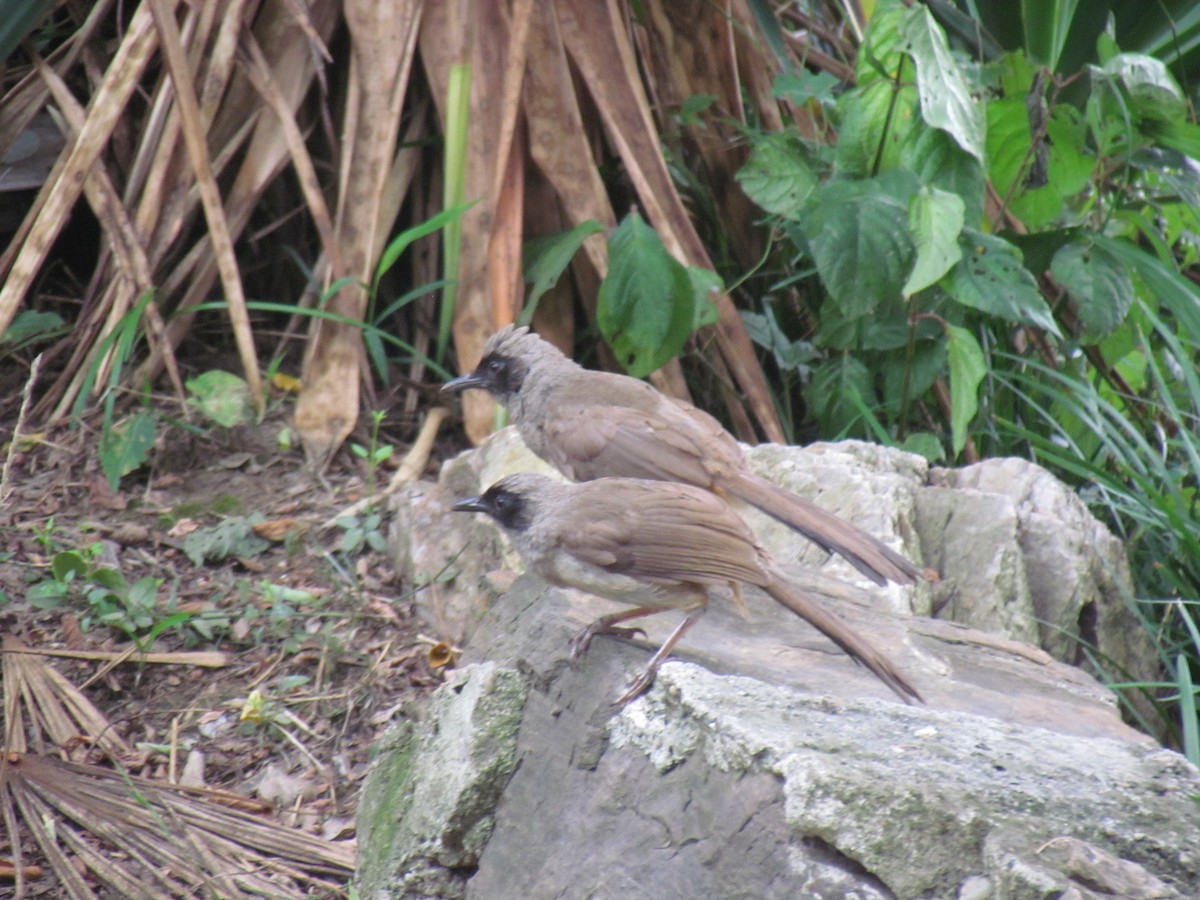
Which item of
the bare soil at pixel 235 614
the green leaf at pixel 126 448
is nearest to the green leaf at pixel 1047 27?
the bare soil at pixel 235 614

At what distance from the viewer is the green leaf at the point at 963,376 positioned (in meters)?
4.86

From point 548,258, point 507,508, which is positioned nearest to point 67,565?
point 507,508

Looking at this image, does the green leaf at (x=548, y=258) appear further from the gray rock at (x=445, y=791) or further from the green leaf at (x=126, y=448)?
the gray rock at (x=445, y=791)

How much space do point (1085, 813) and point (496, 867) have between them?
1.28 m

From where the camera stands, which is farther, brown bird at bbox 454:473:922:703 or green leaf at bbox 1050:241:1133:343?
green leaf at bbox 1050:241:1133:343

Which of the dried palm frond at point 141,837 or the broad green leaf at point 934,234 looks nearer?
the dried palm frond at point 141,837

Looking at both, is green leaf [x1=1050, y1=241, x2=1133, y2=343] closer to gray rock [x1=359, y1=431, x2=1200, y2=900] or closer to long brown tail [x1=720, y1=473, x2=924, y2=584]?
gray rock [x1=359, y1=431, x2=1200, y2=900]

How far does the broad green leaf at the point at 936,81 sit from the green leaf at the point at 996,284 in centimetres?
48

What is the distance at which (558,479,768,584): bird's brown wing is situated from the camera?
3.16m

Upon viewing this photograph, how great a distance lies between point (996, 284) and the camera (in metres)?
4.91

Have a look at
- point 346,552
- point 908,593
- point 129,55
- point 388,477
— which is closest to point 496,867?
point 908,593

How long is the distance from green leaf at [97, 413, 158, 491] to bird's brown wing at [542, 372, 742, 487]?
1562 millimetres

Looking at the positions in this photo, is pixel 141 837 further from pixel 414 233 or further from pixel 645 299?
pixel 645 299

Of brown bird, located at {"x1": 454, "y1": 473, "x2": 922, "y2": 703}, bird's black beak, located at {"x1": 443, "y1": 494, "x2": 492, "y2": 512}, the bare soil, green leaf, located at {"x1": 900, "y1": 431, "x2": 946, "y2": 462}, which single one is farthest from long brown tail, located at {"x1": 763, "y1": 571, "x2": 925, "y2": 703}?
green leaf, located at {"x1": 900, "y1": 431, "x2": 946, "y2": 462}
